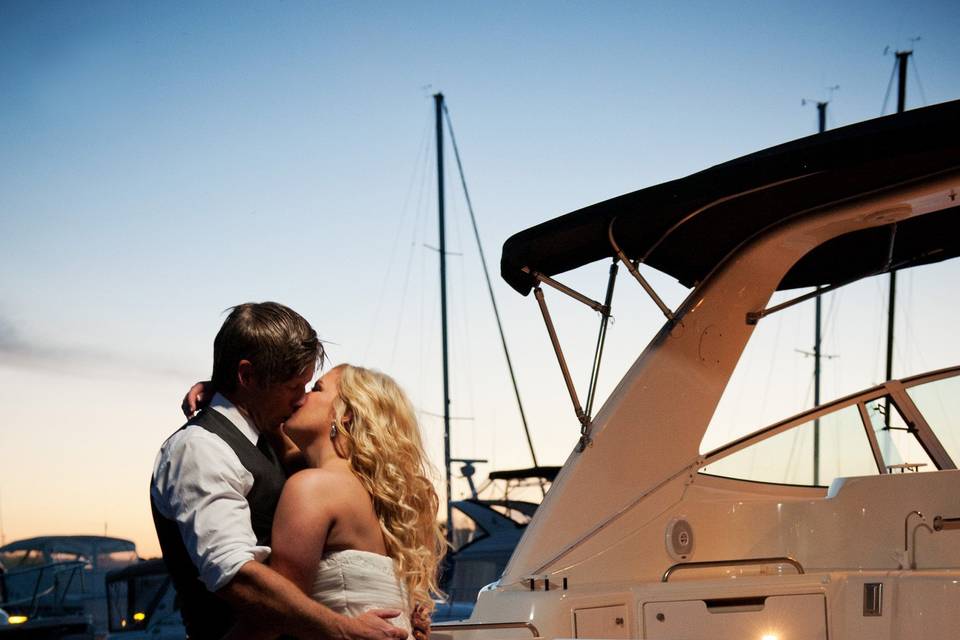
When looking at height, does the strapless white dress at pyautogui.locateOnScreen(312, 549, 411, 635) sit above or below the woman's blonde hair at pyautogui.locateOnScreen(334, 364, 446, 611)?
below

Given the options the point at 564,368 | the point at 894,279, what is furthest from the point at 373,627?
the point at 894,279

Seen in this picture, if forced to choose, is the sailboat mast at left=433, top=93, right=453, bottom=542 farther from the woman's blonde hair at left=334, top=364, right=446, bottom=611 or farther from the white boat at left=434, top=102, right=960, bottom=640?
the woman's blonde hair at left=334, top=364, right=446, bottom=611

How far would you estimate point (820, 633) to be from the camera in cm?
427

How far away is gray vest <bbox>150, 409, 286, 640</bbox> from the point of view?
2.41m

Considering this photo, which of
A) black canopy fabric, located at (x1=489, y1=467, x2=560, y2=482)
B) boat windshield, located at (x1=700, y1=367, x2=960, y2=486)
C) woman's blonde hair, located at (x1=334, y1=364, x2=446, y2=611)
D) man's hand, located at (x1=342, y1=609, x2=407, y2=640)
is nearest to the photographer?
man's hand, located at (x1=342, y1=609, x2=407, y2=640)

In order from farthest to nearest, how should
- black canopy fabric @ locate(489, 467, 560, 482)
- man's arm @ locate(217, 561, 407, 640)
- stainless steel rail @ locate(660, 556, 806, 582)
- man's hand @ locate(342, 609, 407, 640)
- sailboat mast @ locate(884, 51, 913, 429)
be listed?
black canopy fabric @ locate(489, 467, 560, 482)
sailboat mast @ locate(884, 51, 913, 429)
stainless steel rail @ locate(660, 556, 806, 582)
man's hand @ locate(342, 609, 407, 640)
man's arm @ locate(217, 561, 407, 640)

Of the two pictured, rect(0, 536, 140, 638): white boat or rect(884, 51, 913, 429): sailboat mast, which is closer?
rect(884, 51, 913, 429): sailboat mast

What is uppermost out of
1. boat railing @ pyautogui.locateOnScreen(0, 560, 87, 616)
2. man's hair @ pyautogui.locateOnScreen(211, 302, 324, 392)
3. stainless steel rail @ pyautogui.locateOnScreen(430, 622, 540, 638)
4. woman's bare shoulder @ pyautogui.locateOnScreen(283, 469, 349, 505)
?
man's hair @ pyautogui.locateOnScreen(211, 302, 324, 392)

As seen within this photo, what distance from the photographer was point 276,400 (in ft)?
8.46

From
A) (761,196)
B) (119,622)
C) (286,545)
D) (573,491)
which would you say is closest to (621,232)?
(761,196)

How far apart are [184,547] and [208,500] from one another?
193 mm

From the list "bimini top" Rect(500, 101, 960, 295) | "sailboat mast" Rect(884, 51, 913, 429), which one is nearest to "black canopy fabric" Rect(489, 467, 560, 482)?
"sailboat mast" Rect(884, 51, 913, 429)

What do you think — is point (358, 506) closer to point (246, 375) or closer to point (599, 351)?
point (246, 375)

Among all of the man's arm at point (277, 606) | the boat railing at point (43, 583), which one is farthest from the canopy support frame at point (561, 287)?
the boat railing at point (43, 583)
